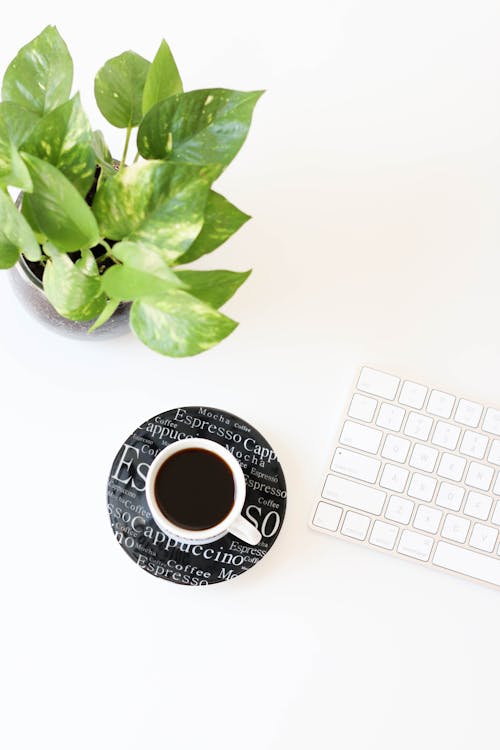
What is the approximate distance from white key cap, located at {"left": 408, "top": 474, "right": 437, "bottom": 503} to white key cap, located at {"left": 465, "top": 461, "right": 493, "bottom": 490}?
0.04 metres

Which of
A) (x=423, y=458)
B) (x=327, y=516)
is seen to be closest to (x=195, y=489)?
(x=327, y=516)

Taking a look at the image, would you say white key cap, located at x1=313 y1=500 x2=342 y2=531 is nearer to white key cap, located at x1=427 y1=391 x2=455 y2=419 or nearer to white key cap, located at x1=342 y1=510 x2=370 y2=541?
white key cap, located at x1=342 y1=510 x2=370 y2=541

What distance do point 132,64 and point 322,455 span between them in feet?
1.43

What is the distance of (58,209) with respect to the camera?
0.54 meters

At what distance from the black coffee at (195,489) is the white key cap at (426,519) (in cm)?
21

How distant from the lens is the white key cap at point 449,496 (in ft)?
2.85

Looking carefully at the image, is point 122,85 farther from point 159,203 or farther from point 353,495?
point 353,495

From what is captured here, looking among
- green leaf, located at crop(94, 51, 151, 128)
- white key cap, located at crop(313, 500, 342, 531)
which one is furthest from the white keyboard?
A: green leaf, located at crop(94, 51, 151, 128)

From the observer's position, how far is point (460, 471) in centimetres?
87

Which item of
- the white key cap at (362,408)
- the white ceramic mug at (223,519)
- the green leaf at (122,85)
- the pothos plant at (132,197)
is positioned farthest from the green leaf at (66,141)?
the white key cap at (362,408)

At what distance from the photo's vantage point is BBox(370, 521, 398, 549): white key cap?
0.85m

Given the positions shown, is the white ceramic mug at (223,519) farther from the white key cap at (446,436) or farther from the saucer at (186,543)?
the white key cap at (446,436)

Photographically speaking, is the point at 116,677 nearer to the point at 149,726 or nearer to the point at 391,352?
the point at 149,726

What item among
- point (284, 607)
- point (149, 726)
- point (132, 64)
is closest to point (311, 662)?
point (284, 607)
